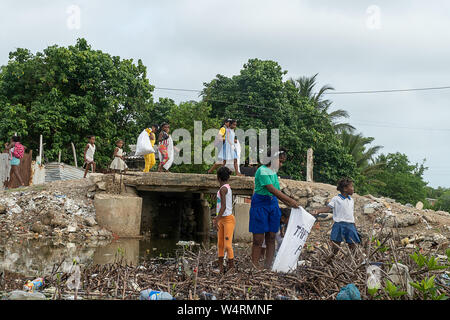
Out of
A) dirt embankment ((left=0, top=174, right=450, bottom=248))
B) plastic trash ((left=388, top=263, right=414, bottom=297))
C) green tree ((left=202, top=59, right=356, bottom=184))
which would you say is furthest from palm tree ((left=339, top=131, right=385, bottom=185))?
plastic trash ((left=388, top=263, right=414, bottom=297))

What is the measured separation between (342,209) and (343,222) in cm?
16

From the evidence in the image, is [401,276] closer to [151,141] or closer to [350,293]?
[350,293]

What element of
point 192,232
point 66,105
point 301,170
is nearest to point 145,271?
point 192,232

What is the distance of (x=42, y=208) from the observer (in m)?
13.4

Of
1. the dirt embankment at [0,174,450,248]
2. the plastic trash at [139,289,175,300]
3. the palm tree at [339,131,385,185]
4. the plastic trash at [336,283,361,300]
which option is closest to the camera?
the plastic trash at [336,283,361,300]

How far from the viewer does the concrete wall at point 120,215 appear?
13.0 meters

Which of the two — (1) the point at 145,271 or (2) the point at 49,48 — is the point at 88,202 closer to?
(1) the point at 145,271

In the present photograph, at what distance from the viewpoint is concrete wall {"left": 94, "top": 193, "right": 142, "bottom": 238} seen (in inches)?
513

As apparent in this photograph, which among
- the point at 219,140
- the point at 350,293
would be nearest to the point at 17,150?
the point at 219,140

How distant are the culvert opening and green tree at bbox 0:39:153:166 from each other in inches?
202

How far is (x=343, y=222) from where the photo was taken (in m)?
6.11

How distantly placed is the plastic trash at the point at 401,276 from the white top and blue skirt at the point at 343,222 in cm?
197

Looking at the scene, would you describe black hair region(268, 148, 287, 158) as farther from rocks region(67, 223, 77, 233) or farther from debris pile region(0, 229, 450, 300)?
rocks region(67, 223, 77, 233)
